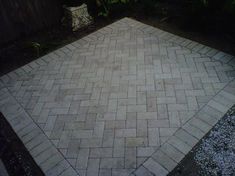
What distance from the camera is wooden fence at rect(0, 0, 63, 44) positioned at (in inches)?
265

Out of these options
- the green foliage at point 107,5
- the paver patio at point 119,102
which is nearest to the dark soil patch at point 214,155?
the paver patio at point 119,102

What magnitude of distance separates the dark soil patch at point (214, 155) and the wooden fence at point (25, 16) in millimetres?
5747

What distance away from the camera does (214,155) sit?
377 cm

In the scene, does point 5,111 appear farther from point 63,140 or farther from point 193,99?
point 193,99

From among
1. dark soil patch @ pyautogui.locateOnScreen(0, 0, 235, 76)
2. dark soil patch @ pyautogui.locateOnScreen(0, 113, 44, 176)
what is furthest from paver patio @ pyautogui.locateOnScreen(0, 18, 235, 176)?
dark soil patch @ pyautogui.locateOnScreen(0, 0, 235, 76)

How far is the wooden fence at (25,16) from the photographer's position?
6734 millimetres

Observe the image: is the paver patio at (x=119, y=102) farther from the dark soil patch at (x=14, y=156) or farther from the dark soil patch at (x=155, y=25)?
the dark soil patch at (x=155, y=25)

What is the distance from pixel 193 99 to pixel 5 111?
3.72 meters

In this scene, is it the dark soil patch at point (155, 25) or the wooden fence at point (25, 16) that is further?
the wooden fence at point (25, 16)

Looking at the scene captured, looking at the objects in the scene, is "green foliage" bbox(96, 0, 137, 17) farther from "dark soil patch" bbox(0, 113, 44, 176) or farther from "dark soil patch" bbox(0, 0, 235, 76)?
"dark soil patch" bbox(0, 113, 44, 176)

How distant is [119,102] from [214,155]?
1944mm

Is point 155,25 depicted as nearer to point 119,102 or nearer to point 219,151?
point 119,102

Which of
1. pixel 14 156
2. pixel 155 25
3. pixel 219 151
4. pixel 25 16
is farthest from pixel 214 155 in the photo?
pixel 25 16

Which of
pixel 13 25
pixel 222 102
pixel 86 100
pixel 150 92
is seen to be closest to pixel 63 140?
pixel 86 100
